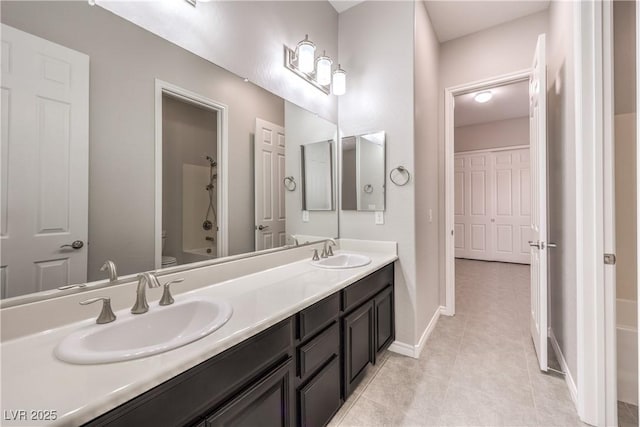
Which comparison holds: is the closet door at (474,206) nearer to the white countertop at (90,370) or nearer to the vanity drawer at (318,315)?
the vanity drawer at (318,315)

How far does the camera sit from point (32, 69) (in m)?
0.87

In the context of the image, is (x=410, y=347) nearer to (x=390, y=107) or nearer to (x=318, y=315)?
(x=318, y=315)

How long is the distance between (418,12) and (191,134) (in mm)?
2068

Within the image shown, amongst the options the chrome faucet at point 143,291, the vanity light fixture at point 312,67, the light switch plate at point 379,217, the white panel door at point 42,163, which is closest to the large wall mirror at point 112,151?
the white panel door at point 42,163

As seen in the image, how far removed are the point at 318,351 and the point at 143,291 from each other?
2.55ft

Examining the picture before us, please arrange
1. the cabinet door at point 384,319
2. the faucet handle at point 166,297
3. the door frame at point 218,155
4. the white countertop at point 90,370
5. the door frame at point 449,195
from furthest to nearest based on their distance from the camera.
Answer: the door frame at point 449,195, the cabinet door at point 384,319, the door frame at point 218,155, the faucet handle at point 166,297, the white countertop at point 90,370

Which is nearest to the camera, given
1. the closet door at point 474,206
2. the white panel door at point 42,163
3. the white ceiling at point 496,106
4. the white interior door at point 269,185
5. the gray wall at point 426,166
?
the white panel door at point 42,163

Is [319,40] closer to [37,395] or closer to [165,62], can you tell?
[165,62]

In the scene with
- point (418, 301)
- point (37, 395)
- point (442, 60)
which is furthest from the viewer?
point (442, 60)

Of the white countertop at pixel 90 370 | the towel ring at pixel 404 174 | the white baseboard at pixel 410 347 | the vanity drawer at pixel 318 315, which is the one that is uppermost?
the towel ring at pixel 404 174

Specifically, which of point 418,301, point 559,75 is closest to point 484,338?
point 418,301

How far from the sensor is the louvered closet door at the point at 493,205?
16.9ft

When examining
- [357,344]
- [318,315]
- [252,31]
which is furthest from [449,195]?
[252,31]

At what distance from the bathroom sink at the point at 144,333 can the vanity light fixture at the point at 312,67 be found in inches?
67.6
